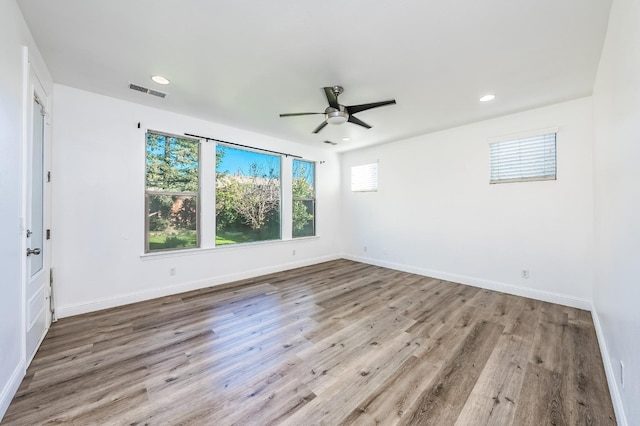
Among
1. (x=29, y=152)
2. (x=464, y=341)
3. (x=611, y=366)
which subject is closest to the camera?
(x=611, y=366)

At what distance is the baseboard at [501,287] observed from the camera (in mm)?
3311

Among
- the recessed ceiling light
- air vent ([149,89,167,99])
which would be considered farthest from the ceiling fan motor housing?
air vent ([149,89,167,99])

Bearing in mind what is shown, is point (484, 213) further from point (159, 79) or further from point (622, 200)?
point (159, 79)

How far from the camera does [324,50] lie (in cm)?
228

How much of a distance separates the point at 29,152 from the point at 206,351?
2.21 m

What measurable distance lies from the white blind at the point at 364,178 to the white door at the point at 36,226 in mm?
5075

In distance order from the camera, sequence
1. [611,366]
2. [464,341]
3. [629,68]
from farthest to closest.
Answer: [464,341], [611,366], [629,68]

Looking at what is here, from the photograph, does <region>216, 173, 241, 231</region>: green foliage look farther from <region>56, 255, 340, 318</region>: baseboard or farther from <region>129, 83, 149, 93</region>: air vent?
<region>129, 83, 149, 93</region>: air vent

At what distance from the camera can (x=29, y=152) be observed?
6.81ft

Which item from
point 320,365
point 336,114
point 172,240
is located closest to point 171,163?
point 172,240

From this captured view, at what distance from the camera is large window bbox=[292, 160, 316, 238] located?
562cm

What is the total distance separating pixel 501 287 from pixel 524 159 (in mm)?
1942

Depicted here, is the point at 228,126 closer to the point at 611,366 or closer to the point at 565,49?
the point at 565,49

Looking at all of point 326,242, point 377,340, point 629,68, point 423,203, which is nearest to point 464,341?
point 377,340
